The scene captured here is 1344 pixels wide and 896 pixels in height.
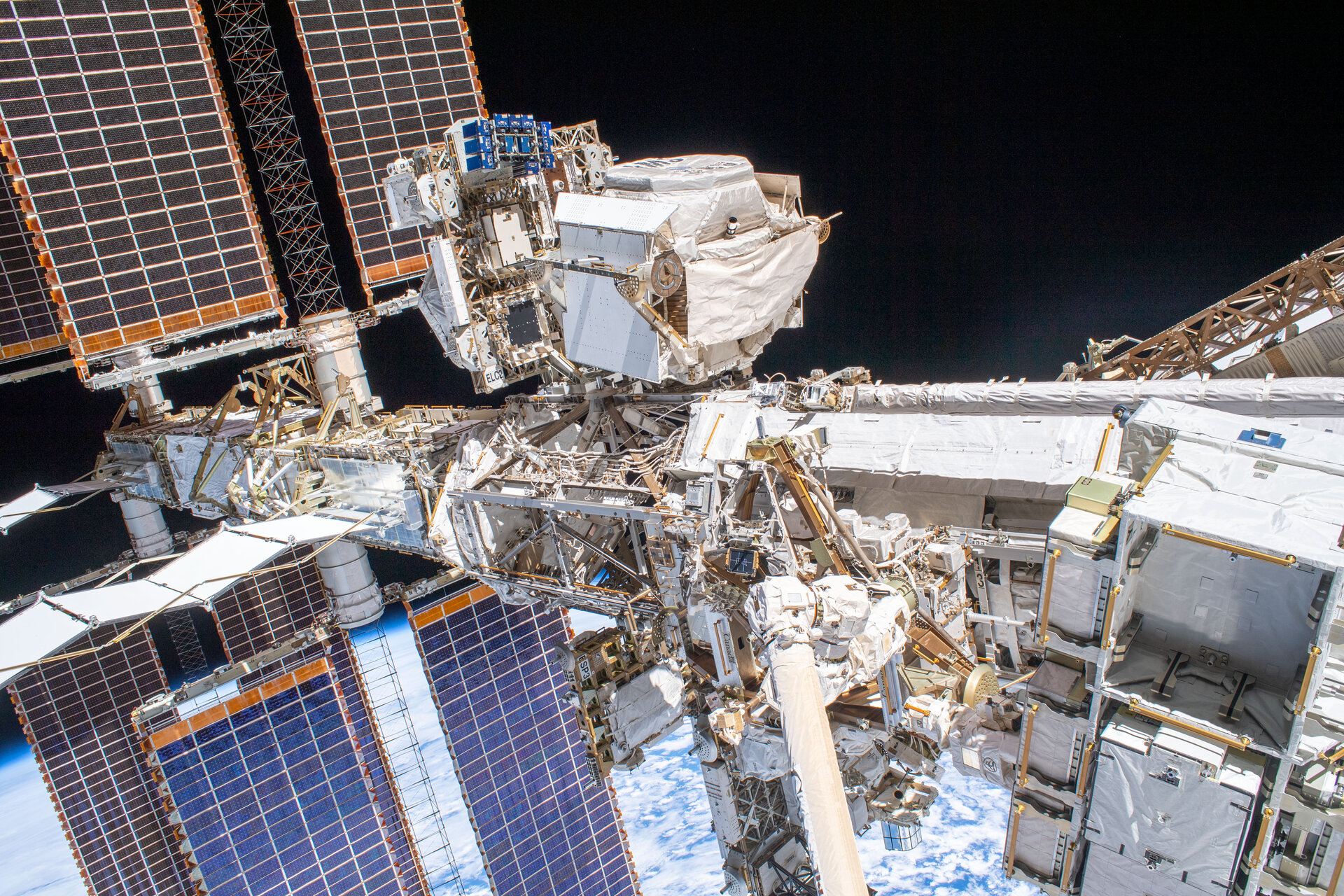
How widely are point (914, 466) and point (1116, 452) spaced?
1.25 m

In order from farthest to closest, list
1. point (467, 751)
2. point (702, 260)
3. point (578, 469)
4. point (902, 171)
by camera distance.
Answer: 1. point (902, 171)
2. point (467, 751)
3. point (578, 469)
4. point (702, 260)

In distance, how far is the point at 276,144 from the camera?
10.1m

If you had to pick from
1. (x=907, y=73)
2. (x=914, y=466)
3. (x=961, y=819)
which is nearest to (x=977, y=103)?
(x=907, y=73)

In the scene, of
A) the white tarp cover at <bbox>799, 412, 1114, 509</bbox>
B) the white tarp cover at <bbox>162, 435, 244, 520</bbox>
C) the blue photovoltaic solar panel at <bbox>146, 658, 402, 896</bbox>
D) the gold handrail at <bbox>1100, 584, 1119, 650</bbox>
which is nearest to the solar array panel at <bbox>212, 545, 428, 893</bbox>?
the blue photovoltaic solar panel at <bbox>146, 658, 402, 896</bbox>

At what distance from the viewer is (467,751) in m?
9.47

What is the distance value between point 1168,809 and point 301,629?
1203 cm

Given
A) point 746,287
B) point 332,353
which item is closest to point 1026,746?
point 746,287

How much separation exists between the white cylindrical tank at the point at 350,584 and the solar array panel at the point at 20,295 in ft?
16.6

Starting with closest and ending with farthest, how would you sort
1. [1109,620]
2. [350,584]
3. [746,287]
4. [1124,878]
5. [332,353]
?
[1109,620] < [1124,878] < [746,287] < [332,353] < [350,584]

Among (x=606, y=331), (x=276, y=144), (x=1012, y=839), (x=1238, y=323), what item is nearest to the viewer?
(x=1012, y=839)

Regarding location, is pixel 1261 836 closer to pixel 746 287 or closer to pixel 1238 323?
pixel 1238 323

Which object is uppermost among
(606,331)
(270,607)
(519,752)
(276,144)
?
(276,144)

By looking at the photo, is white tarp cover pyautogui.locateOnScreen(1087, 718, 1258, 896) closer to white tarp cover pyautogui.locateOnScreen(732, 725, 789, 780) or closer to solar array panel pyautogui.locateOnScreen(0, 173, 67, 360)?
white tarp cover pyautogui.locateOnScreen(732, 725, 789, 780)

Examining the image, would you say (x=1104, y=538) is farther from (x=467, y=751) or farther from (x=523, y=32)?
(x=523, y=32)
